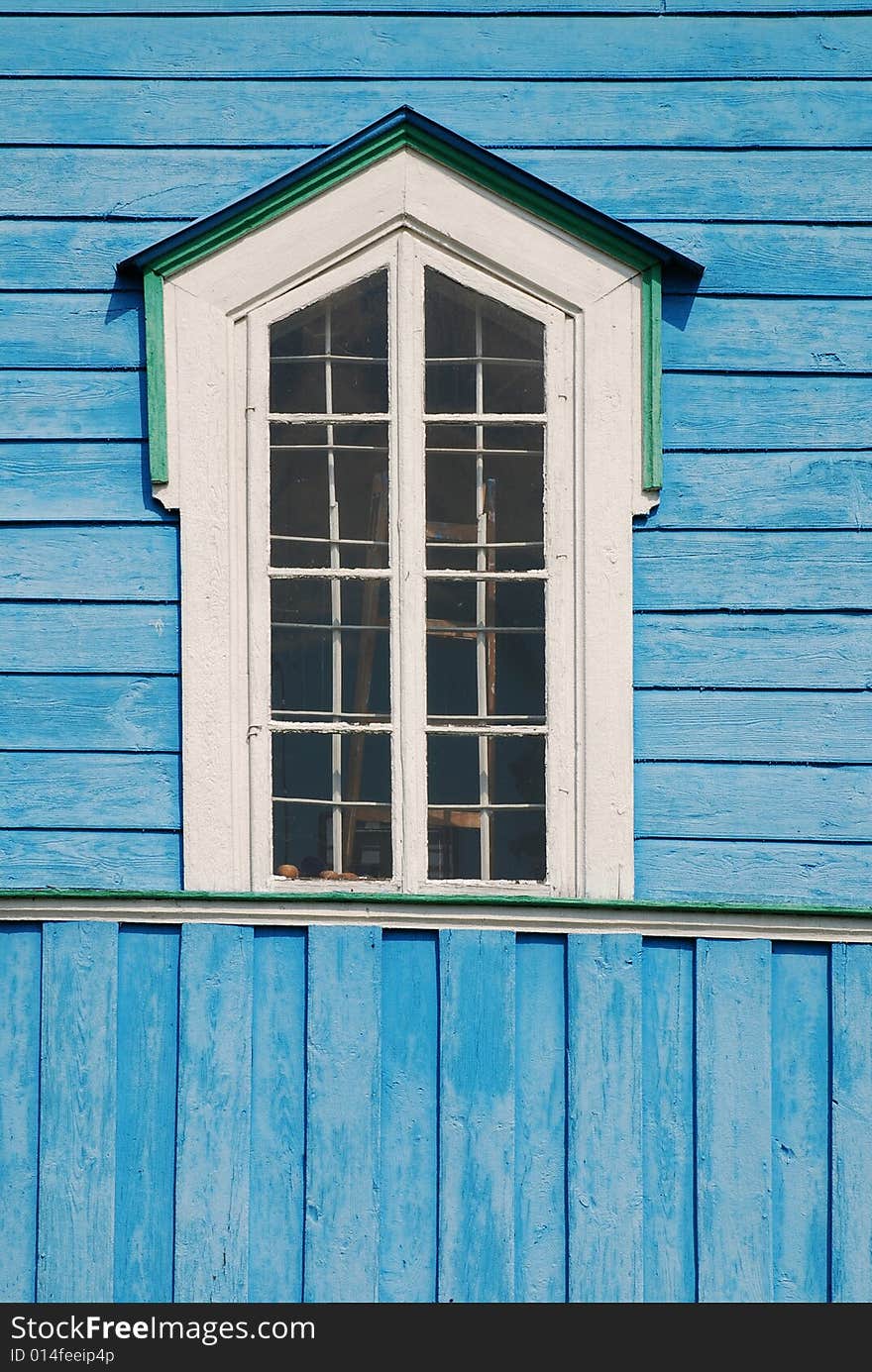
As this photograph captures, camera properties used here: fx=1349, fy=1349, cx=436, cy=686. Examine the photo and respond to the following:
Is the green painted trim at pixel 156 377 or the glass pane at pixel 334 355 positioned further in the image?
the glass pane at pixel 334 355

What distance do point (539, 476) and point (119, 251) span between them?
1.21 metres

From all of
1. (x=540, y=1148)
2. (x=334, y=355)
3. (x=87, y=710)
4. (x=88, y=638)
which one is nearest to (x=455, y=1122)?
(x=540, y=1148)

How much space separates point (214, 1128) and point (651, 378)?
2102 mm

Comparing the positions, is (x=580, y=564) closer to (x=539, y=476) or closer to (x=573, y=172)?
(x=539, y=476)

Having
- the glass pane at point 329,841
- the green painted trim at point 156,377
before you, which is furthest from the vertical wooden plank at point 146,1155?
the green painted trim at point 156,377

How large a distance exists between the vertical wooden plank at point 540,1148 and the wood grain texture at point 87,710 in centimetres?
115

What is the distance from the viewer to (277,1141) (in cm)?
320

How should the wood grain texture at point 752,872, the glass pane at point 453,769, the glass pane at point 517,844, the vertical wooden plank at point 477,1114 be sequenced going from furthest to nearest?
1. the glass pane at point 453,769
2. the glass pane at point 517,844
3. the wood grain texture at point 752,872
4. the vertical wooden plank at point 477,1114

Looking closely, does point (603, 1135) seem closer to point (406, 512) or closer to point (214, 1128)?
point (214, 1128)

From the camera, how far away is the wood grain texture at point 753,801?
3.30 meters

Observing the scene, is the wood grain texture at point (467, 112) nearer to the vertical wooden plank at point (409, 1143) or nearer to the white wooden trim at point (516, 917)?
the white wooden trim at point (516, 917)

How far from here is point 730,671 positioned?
334 centimetres

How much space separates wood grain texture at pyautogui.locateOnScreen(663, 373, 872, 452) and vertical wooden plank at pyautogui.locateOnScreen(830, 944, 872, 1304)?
4.30ft

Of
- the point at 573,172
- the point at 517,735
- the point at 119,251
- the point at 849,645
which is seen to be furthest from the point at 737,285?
the point at 119,251
